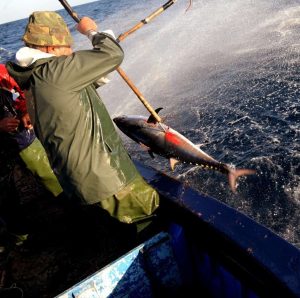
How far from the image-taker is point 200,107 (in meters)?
8.77

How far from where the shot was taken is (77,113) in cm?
250

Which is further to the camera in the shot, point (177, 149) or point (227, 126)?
point (227, 126)

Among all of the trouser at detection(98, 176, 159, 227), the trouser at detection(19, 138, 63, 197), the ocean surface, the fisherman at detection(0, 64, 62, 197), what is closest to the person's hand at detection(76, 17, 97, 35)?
the fisherman at detection(0, 64, 62, 197)

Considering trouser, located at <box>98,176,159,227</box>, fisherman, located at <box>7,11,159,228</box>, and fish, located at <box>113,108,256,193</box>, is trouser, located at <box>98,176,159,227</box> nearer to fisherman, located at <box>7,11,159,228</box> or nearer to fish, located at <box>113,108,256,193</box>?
fisherman, located at <box>7,11,159,228</box>

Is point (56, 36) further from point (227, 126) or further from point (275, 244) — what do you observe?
point (227, 126)

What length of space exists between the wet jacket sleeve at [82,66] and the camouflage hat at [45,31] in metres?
0.28

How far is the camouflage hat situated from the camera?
255 cm

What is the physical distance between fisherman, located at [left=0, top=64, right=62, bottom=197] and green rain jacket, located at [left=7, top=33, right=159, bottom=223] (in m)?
1.21

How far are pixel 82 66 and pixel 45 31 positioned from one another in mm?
496

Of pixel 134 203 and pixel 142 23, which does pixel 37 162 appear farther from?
pixel 142 23

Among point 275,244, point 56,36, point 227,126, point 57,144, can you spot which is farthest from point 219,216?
point 227,126

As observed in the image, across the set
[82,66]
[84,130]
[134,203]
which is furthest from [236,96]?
[82,66]

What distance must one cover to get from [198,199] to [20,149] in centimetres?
225

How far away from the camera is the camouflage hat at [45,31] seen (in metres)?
2.55
